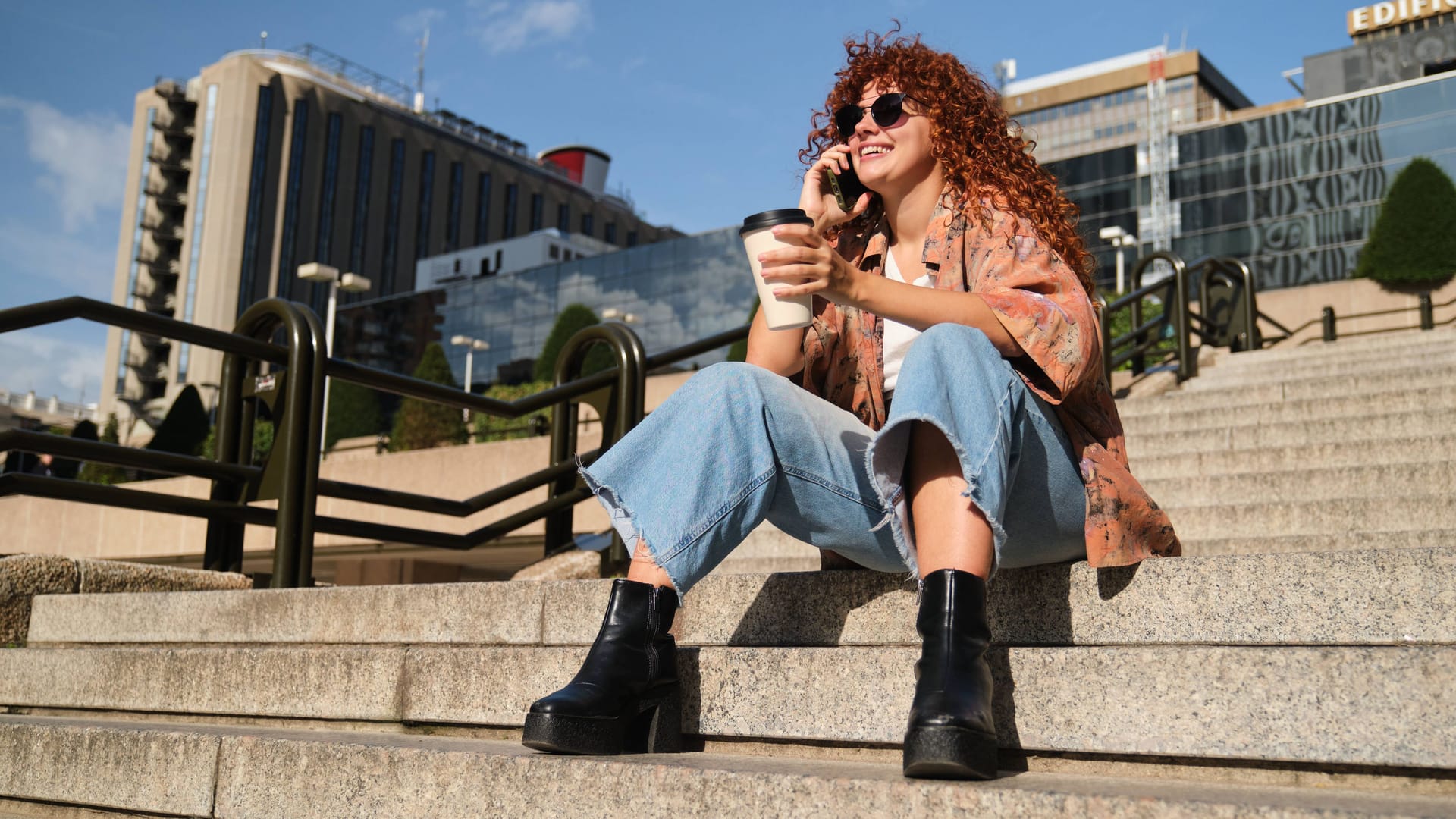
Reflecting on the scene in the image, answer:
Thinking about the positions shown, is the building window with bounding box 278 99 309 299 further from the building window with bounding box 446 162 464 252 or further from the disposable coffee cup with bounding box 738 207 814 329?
the disposable coffee cup with bounding box 738 207 814 329

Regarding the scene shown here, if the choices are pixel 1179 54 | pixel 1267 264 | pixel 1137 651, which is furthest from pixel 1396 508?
pixel 1179 54

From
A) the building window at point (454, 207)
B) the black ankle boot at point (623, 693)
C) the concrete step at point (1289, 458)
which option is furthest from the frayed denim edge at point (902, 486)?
the building window at point (454, 207)

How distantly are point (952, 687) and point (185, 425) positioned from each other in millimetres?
22173

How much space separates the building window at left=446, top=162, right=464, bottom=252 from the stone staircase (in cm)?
7526

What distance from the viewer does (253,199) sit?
65188 mm

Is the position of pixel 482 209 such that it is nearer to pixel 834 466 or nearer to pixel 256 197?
pixel 256 197

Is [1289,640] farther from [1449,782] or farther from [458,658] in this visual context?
[458,658]

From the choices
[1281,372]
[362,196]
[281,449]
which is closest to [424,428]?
[1281,372]

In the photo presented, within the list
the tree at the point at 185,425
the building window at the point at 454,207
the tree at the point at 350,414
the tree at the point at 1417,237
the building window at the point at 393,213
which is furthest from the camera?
the building window at the point at 454,207

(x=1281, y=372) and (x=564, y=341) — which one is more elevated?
(x=564, y=341)

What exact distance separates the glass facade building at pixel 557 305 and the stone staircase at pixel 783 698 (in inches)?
1461

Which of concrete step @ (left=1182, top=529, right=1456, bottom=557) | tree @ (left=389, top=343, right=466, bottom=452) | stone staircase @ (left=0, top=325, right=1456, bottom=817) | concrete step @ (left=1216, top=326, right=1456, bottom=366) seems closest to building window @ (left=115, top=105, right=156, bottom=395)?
tree @ (left=389, top=343, right=466, bottom=452)

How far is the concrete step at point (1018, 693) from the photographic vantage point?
1648mm

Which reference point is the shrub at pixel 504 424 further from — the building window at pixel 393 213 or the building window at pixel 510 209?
the building window at pixel 510 209
